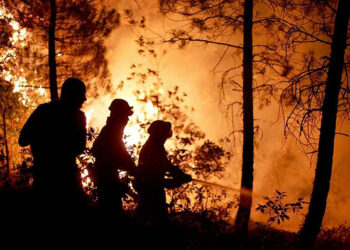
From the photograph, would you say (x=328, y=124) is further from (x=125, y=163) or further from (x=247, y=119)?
(x=125, y=163)

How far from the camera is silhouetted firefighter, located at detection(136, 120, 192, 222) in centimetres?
405

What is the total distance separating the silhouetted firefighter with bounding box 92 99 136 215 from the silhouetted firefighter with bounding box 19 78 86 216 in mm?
688

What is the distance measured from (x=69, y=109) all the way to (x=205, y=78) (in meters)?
18.0

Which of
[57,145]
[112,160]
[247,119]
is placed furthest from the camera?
[247,119]

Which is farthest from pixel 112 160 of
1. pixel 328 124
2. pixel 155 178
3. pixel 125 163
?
pixel 328 124

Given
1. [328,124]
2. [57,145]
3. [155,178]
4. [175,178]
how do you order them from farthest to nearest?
[328,124]
[175,178]
[155,178]
[57,145]

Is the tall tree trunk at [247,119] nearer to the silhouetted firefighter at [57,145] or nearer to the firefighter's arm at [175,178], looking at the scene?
the firefighter's arm at [175,178]

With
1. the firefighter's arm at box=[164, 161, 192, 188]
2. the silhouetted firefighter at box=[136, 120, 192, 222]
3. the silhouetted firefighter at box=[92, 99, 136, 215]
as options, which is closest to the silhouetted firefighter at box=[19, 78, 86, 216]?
the silhouetted firefighter at box=[92, 99, 136, 215]

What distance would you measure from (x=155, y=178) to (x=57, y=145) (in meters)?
1.81

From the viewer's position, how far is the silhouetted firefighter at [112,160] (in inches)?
137

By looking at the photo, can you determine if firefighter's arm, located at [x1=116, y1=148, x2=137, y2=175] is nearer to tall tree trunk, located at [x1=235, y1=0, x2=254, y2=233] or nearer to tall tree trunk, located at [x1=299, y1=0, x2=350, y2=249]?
tall tree trunk, located at [x1=299, y1=0, x2=350, y2=249]

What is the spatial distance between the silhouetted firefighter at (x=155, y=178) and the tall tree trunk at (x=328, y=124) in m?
2.49

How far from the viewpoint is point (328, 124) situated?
470 centimetres

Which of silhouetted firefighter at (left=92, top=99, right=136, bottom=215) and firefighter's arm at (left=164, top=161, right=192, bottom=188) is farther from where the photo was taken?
firefighter's arm at (left=164, top=161, right=192, bottom=188)
